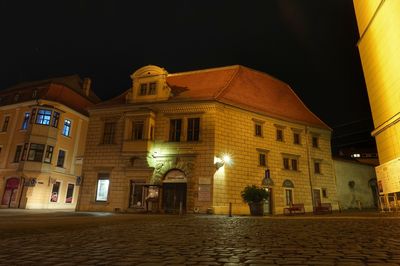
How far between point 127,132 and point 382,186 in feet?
63.9

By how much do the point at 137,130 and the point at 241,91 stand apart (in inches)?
396

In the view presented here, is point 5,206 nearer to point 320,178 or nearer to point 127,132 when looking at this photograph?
point 127,132

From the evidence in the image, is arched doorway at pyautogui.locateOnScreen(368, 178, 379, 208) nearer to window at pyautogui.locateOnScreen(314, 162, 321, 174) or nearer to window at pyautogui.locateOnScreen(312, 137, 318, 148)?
window at pyautogui.locateOnScreen(314, 162, 321, 174)

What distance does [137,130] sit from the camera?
82.3 feet

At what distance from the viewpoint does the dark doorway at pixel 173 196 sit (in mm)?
22844

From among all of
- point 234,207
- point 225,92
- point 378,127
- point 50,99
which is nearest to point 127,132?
point 225,92

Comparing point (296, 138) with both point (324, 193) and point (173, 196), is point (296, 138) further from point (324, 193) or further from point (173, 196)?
point (173, 196)

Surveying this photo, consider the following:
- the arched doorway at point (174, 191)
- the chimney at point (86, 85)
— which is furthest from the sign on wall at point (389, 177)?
the chimney at point (86, 85)

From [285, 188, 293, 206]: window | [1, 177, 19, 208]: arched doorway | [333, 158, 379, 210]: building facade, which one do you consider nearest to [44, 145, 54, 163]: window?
[1, 177, 19, 208]: arched doorway

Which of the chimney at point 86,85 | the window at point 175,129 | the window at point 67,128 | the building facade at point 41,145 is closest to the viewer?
the window at point 175,129

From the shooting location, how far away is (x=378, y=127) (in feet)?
74.7

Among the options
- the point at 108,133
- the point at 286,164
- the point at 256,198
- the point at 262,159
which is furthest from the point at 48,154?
the point at 286,164

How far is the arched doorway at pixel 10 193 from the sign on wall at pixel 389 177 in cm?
3264

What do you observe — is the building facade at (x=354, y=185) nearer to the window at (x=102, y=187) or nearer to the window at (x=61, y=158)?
the window at (x=102, y=187)
